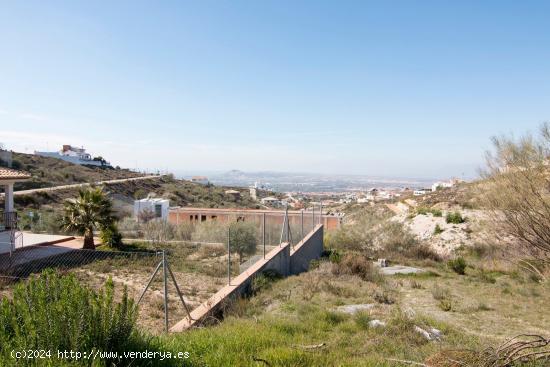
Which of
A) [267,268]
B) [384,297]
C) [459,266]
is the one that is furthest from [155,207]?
[384,297]

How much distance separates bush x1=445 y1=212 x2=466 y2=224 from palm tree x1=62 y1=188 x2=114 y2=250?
17.7m

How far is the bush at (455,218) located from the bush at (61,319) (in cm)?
2171

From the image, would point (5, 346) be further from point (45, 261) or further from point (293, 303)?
point (45, 261)

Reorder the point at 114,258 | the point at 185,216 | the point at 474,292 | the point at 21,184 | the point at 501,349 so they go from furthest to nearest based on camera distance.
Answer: the point at 21,184
the point at 185,216
the point at 114,258
the point at 474,292
the point at 501,349

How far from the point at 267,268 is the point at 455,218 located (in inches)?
611

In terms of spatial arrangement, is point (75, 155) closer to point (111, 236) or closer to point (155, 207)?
point (155, 207)

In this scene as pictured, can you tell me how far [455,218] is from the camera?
22.2 m

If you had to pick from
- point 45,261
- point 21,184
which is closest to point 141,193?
point 21,184

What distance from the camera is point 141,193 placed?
43.1 m

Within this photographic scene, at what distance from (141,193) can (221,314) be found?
126 ft

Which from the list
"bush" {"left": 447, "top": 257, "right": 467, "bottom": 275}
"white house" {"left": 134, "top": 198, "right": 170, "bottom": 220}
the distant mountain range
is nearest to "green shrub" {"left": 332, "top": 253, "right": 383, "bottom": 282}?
"bush" {"left": 447, "top": 257, "right": 467, "bottom": 275}

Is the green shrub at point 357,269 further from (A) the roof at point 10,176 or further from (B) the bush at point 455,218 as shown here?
(B) the bush at point 455,218

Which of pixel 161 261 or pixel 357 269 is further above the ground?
pixel 161 261

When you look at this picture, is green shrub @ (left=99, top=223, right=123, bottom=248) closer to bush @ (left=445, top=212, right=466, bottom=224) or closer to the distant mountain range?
bush @ (left=445, top=212, right=466, bottom=224)
